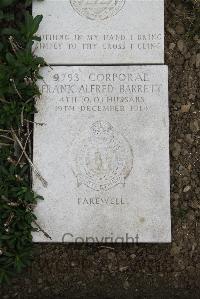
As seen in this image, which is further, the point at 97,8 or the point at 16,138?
the point at 97,8

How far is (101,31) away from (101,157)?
872 mm

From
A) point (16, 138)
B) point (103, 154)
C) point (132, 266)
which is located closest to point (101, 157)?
point (103, 154)

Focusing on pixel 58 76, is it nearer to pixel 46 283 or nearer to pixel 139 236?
pixel 139 236

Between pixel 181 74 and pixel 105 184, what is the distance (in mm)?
1003

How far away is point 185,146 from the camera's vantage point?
3428mm

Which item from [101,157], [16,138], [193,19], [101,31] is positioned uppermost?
[193,19]

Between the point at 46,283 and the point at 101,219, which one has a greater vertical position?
the point at 101,219

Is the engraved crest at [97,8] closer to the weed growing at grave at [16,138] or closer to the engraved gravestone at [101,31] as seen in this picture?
the engraved gravestone at [101,31]

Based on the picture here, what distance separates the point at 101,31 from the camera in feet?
10.9

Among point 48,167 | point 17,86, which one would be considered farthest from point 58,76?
point 48,167

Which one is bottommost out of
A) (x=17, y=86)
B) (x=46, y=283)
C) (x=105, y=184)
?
(x=46, y=283)

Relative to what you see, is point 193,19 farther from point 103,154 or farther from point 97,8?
point 103,154

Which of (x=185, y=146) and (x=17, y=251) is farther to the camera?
(x=185, y=146)

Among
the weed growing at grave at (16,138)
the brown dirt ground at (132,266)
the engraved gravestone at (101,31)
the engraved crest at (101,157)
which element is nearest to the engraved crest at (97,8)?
the engraved gravestone at (101,31)
